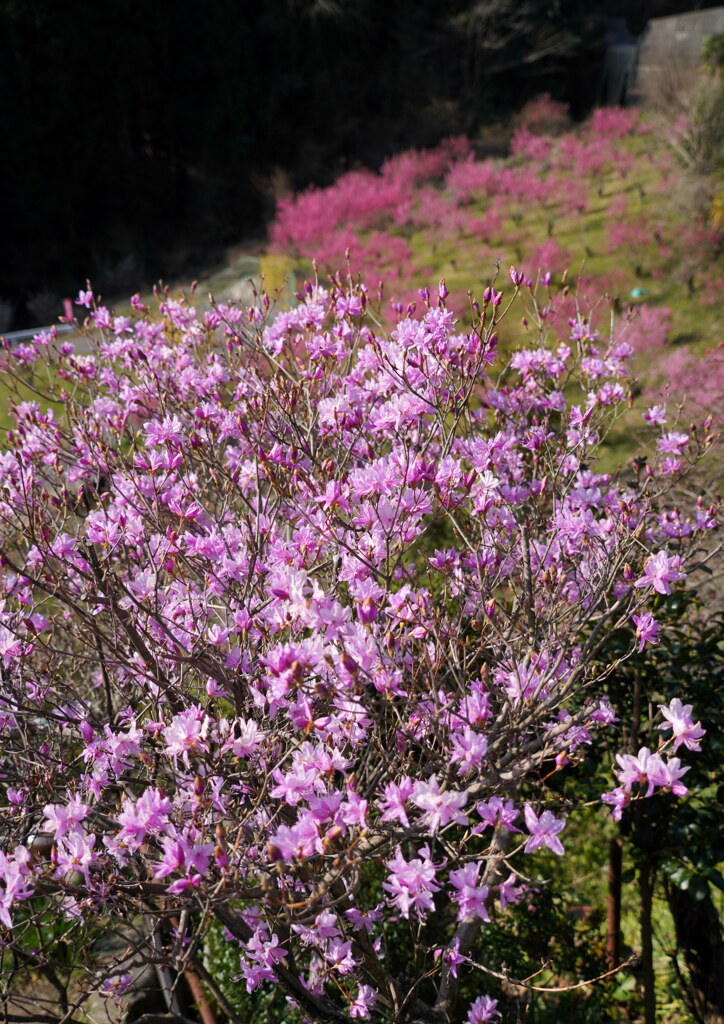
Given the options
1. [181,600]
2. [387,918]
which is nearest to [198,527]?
[181,600]

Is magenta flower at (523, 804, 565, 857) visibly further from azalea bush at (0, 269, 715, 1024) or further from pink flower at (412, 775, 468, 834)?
pink flower at (412, 775, 468, 834)

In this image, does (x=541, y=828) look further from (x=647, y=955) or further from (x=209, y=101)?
(x=209, y=101)

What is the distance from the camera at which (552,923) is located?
11.9 feet

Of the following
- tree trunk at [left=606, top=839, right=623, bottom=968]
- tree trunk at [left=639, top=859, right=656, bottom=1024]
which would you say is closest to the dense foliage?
tree trunk at [left=606, top=839, right=623, bottom=968]

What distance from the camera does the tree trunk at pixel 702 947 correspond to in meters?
3.24

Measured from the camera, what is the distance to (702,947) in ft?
10.8

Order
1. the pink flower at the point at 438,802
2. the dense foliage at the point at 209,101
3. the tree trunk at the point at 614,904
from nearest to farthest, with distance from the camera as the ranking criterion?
the pink flower at the point at 438,802, the tree trunk at the point at 614,904, the dense foliage at the point at 209,101

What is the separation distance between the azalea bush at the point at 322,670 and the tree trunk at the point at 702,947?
52 cm

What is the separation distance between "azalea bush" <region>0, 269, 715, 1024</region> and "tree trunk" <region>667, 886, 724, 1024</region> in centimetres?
52

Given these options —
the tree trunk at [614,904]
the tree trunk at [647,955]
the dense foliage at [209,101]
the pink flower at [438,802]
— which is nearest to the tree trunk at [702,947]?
the tree trunk at [647,955]

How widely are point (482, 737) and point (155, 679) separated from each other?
3.04ft

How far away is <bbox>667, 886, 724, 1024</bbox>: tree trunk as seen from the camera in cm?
324

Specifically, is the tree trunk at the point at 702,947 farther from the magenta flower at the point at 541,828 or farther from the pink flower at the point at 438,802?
the pink flower at the point at 438,802

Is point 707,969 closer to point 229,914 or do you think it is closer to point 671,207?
point 229,914
